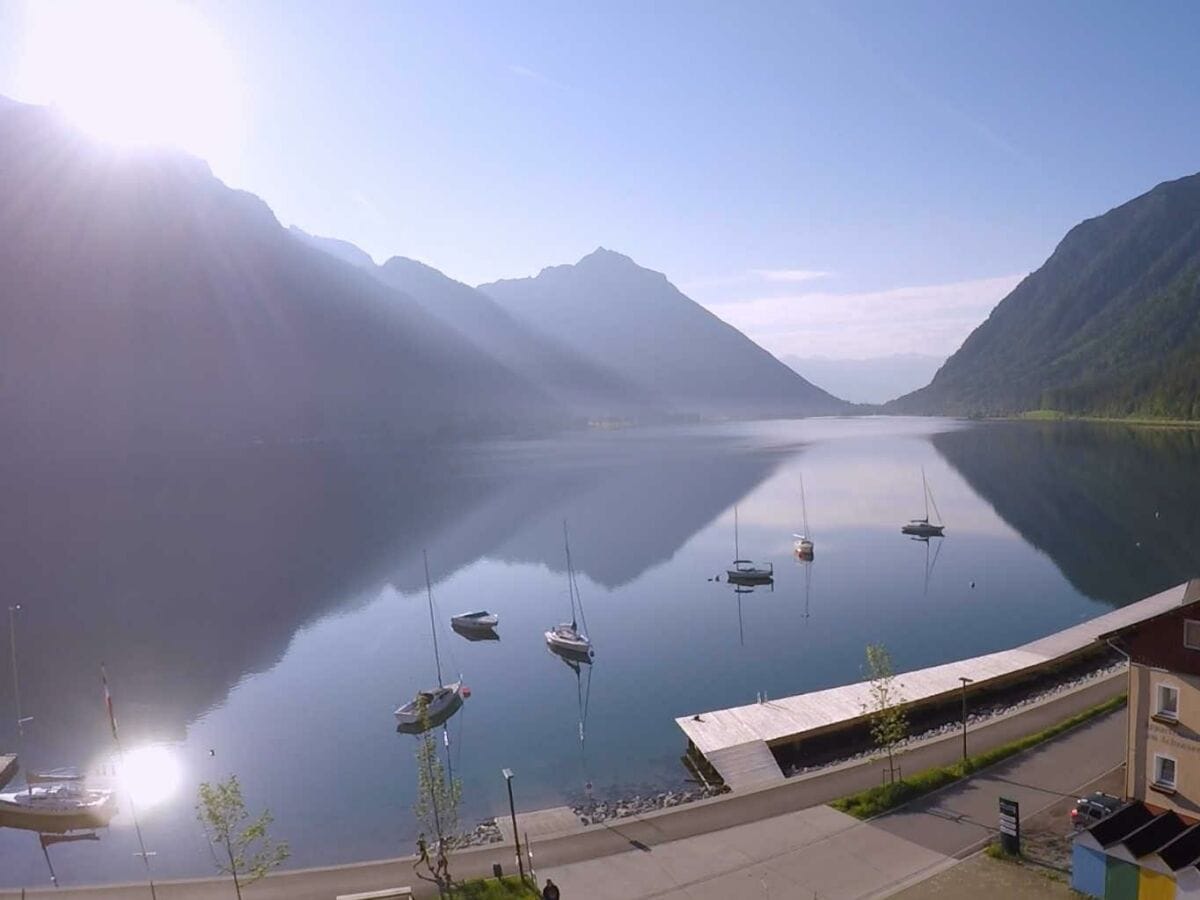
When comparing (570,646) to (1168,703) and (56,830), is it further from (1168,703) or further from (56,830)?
(1168,703)

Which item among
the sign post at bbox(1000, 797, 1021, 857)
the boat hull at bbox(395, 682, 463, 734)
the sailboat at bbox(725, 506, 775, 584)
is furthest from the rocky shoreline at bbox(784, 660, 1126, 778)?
the sailboat at bbox(725, 506, 775, 584)

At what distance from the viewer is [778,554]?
95875 mm

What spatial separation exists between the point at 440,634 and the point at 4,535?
314 ft

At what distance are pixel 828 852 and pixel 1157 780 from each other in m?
9.34

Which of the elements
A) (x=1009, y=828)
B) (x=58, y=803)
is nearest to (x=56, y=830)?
(x=58, y=803)

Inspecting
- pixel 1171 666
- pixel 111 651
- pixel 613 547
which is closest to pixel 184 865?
pixel 1171 666

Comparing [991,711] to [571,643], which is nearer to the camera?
[991,711]

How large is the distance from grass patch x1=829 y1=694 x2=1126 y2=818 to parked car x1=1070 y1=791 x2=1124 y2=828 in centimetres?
455

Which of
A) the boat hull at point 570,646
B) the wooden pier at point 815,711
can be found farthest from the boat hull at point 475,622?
the wooden pier at point 815,711

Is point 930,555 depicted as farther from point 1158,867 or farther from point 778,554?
point 1158,867

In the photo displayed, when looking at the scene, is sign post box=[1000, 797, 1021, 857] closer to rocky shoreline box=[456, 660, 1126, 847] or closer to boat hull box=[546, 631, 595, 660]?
rocky shoreline box=[456, 660, 1126, 847]

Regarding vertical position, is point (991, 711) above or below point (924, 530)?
below

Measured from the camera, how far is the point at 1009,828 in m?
22.6

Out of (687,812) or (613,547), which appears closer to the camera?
(687,812)
